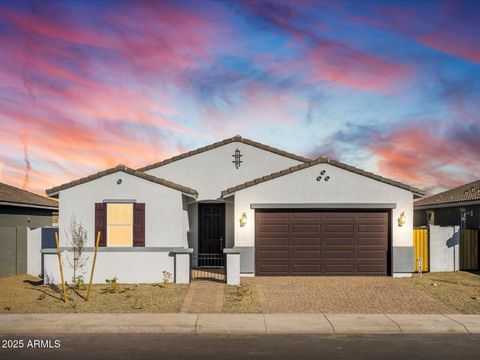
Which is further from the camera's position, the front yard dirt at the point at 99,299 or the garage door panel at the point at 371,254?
the garage door panel at the point at 371,254

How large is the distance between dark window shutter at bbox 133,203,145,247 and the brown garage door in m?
4.01

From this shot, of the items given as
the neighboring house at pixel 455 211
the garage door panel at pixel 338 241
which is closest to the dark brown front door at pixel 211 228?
the garage door panel at pixel 338 241

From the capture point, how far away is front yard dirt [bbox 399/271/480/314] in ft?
48.1

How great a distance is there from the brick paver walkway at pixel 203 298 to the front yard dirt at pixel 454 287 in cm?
628

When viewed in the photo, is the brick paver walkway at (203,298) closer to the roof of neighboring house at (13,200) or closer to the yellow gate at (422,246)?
the yellow gate at (422,246)

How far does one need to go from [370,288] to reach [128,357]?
9532 mm

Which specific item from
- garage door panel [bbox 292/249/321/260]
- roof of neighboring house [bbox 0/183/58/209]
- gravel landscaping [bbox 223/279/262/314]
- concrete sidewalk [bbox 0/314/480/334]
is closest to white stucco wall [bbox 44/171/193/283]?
gravel landscaping [bbox 223/279/262/314]

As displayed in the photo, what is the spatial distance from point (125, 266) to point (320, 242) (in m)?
6.84

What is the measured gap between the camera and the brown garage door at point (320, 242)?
19.1m

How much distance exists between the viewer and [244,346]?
10.4m

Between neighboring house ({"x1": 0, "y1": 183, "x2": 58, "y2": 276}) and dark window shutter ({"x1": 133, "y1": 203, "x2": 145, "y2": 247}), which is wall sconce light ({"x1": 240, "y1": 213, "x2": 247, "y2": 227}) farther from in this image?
neighboring house ({"x1": 0, "y1": 183, "x2": 58, "y2": 276})

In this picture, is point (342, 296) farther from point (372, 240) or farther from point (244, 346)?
point (244, 346)

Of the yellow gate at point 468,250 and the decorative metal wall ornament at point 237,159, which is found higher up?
the decorative metal wall ornament at point 237,159

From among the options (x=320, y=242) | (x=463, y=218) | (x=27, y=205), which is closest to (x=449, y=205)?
(x=463, y=218)
